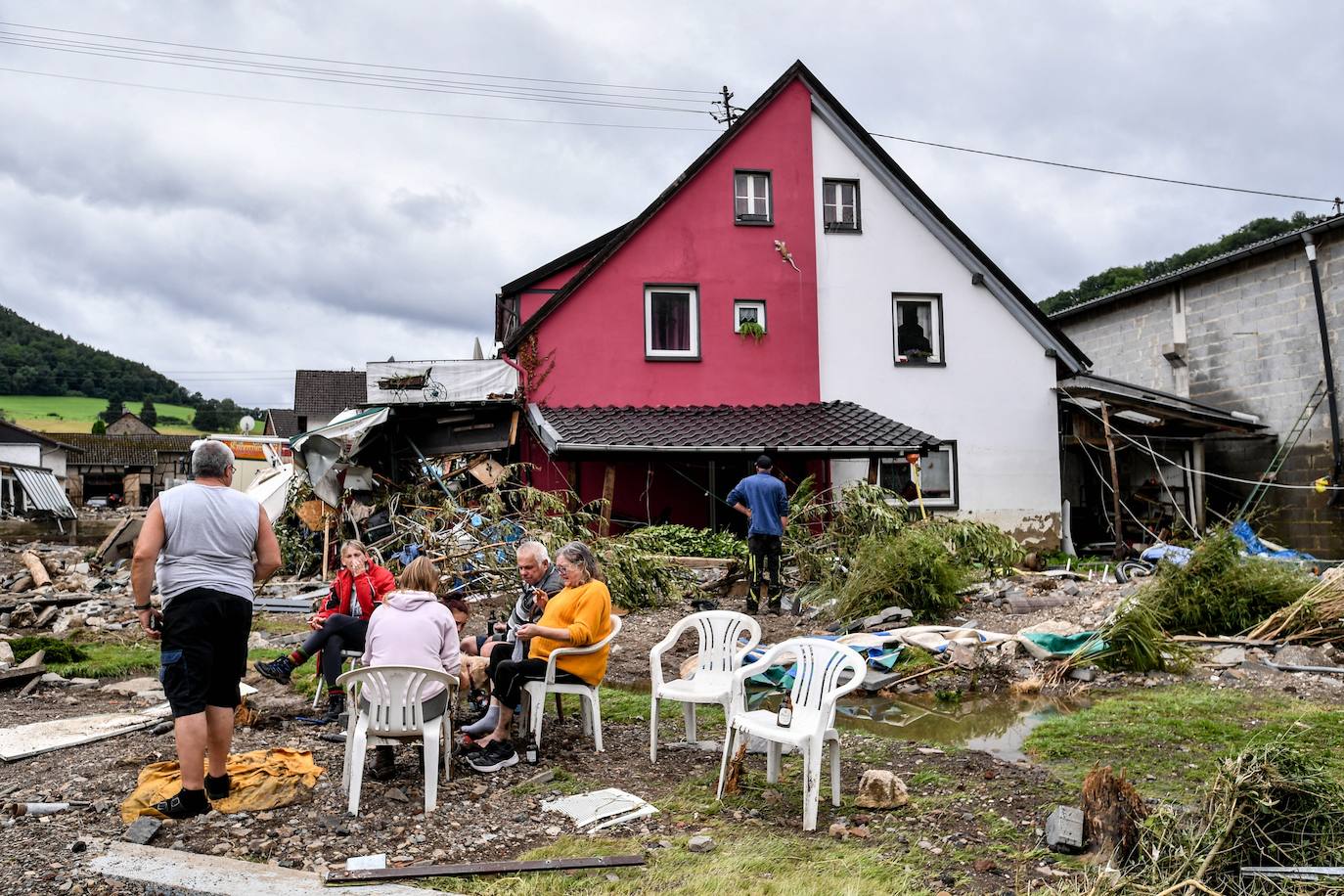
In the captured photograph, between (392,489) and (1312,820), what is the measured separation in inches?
578

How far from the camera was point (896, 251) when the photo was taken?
62.7 feet

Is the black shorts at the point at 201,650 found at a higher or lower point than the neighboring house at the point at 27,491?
lower

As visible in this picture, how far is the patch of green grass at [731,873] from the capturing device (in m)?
4.00

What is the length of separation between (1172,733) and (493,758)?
4.33 metres

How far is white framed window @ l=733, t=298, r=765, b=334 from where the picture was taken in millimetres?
18578

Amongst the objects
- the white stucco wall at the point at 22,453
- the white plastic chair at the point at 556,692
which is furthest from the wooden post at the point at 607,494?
the white stucco wall at the point at 22,453

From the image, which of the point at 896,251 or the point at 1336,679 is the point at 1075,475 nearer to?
the point at 896,251

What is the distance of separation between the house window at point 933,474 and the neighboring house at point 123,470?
5748 cm

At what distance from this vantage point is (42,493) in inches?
1639

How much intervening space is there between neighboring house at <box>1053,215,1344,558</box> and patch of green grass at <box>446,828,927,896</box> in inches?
647

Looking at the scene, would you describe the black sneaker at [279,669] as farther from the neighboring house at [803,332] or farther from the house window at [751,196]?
the house window at [751,196]

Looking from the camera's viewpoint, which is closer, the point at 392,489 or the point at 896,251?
the point at 392,489

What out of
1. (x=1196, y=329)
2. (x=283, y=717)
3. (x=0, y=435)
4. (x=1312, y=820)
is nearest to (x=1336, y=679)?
(x=1312, y=820)

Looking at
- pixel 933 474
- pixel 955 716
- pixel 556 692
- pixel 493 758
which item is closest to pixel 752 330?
→ pixel 933 474
